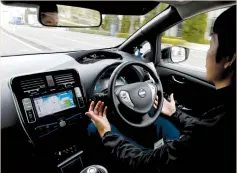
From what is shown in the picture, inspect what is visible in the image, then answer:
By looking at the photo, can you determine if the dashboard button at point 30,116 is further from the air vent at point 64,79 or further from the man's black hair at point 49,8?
the man's black hair at point 49,8

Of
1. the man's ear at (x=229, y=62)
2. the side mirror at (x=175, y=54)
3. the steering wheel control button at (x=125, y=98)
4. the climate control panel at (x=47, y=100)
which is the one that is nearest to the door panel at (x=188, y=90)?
the side mirror at (x=175, y=54)

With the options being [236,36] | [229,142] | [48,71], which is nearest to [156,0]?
[236,36]

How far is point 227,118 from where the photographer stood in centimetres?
130

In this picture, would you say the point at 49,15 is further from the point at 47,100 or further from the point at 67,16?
the point at 47,100

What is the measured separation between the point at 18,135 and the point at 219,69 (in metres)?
1.45

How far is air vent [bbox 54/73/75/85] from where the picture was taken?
2.14 metres

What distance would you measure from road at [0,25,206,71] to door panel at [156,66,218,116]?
0.21 meters

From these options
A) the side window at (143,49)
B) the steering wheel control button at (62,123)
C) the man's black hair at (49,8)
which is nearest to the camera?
the man's black hair at (49,8)

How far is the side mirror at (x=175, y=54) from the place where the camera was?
3.20m

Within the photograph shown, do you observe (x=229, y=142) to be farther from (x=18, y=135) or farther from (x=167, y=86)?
(x=167, y=86)

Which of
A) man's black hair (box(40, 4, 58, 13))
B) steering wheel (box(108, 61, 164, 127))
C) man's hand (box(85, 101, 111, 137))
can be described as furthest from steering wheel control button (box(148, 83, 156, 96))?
man's black hair (box(40, 4, 58, 13))

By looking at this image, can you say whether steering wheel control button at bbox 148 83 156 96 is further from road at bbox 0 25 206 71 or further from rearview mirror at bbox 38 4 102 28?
rearview mirror at bbox 38 4 102 28

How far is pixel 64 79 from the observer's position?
2.19m

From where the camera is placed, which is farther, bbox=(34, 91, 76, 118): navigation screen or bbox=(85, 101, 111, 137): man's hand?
bbox=(34, 91, 76, 118): navigation screen
